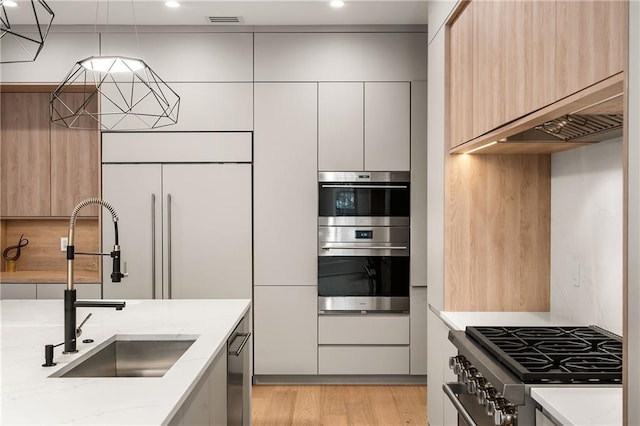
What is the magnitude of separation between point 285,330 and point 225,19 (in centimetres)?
237

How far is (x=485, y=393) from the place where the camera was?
1.87m

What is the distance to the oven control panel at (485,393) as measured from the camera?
169cm

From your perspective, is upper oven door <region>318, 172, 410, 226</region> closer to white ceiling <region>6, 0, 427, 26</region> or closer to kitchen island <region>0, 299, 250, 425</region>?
white ceiling <region>6, 0, 427, 26</region>

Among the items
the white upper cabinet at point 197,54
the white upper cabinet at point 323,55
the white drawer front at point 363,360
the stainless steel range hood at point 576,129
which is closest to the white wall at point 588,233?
the stainless steel range hood at point 576,129

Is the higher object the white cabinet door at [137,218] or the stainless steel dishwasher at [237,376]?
the white cabinet door at [137,218]

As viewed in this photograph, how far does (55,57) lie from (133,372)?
2.99 m

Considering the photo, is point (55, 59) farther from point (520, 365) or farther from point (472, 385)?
point (520, 365)

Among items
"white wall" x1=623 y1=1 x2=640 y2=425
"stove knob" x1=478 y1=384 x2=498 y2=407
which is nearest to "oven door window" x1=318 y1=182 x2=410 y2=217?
"stove knob" x1=478 y1=384 x2=498 y2=407

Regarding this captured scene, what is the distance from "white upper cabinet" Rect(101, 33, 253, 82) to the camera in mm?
4238

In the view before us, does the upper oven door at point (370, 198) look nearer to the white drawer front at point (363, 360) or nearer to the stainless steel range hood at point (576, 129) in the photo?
the white drawer front at point (363, 360)

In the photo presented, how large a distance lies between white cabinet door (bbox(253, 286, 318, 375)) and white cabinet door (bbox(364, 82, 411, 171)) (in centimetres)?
112

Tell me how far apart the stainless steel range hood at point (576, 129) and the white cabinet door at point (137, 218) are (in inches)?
109

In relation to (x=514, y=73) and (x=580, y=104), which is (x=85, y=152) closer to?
(x=514, y=73)

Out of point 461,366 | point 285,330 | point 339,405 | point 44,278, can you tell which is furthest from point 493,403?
point 44,278
